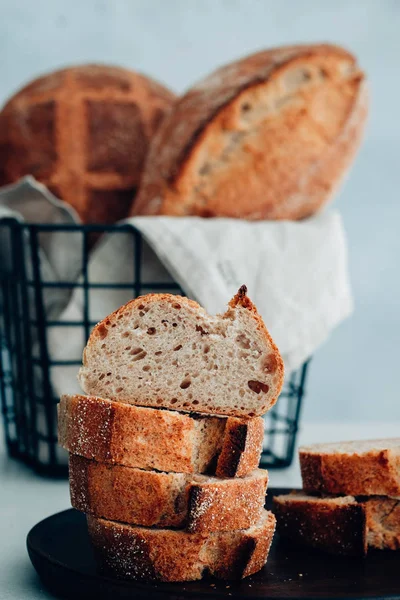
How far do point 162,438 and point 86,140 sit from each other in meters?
0.93

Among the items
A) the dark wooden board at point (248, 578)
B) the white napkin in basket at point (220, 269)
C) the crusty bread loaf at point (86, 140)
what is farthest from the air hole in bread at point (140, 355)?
the crusty bread loaf at point (86, 140)

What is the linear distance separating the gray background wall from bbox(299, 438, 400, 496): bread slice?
4.53 feet

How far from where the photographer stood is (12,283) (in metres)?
1.69

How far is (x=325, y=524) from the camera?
1.20 meters

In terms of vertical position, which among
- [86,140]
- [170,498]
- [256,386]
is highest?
[86,140]

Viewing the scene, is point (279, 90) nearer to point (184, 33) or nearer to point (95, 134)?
point (95, 134)

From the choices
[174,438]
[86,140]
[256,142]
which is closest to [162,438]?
[174,438]

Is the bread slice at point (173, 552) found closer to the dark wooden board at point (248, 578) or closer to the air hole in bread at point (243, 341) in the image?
the dark wooden board at point (248, 578)

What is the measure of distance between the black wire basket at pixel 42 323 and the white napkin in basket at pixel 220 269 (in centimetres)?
1

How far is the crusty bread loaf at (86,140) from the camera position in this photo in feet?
5.85

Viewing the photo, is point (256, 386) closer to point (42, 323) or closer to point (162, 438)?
point (162, 438)

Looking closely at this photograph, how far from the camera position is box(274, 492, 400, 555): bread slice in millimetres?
1174

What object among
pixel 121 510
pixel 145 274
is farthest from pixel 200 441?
pixel 145 274

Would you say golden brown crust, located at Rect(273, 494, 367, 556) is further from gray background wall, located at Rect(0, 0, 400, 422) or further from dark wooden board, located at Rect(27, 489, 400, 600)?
gray background wall, located at Rect(0, 0, 400, 422)
